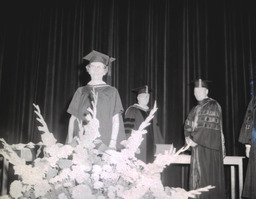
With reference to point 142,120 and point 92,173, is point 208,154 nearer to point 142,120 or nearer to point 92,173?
point 142,120

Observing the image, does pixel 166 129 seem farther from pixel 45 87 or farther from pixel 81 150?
pixel 81 150

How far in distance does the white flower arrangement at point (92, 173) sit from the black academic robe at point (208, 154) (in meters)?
3.29

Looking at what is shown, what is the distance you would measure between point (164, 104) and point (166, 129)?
450mm

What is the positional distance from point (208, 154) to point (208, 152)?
26mm

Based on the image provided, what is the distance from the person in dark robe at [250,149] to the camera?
3715 millimetres

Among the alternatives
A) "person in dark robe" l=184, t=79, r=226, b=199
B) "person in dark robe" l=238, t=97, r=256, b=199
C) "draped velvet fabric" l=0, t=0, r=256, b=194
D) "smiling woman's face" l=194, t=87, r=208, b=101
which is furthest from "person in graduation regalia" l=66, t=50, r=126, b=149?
"draped velvet fabric" l=0, t=0, r=256, b=194

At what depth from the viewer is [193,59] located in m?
5.43

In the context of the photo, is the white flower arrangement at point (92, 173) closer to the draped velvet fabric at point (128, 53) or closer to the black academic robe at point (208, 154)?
the black academic robe at point (208, 154)

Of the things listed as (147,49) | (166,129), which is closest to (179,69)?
(147,49)

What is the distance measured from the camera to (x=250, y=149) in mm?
3785

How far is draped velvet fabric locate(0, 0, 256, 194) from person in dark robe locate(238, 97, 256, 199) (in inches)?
47.4

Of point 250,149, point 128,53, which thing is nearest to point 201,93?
point 250,149

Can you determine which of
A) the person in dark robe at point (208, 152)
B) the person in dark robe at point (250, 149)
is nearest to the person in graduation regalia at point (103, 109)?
the person in dark robe at point (208, 152)

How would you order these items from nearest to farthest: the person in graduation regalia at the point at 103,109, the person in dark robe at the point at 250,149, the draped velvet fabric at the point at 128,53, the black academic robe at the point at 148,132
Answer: the person in graduation regalia at the point at 103,109 → the person in dark robe at the point at 250,149 → the black academic robe at the point at 148,132 → the draped velvet fabric at the point at 128,53
